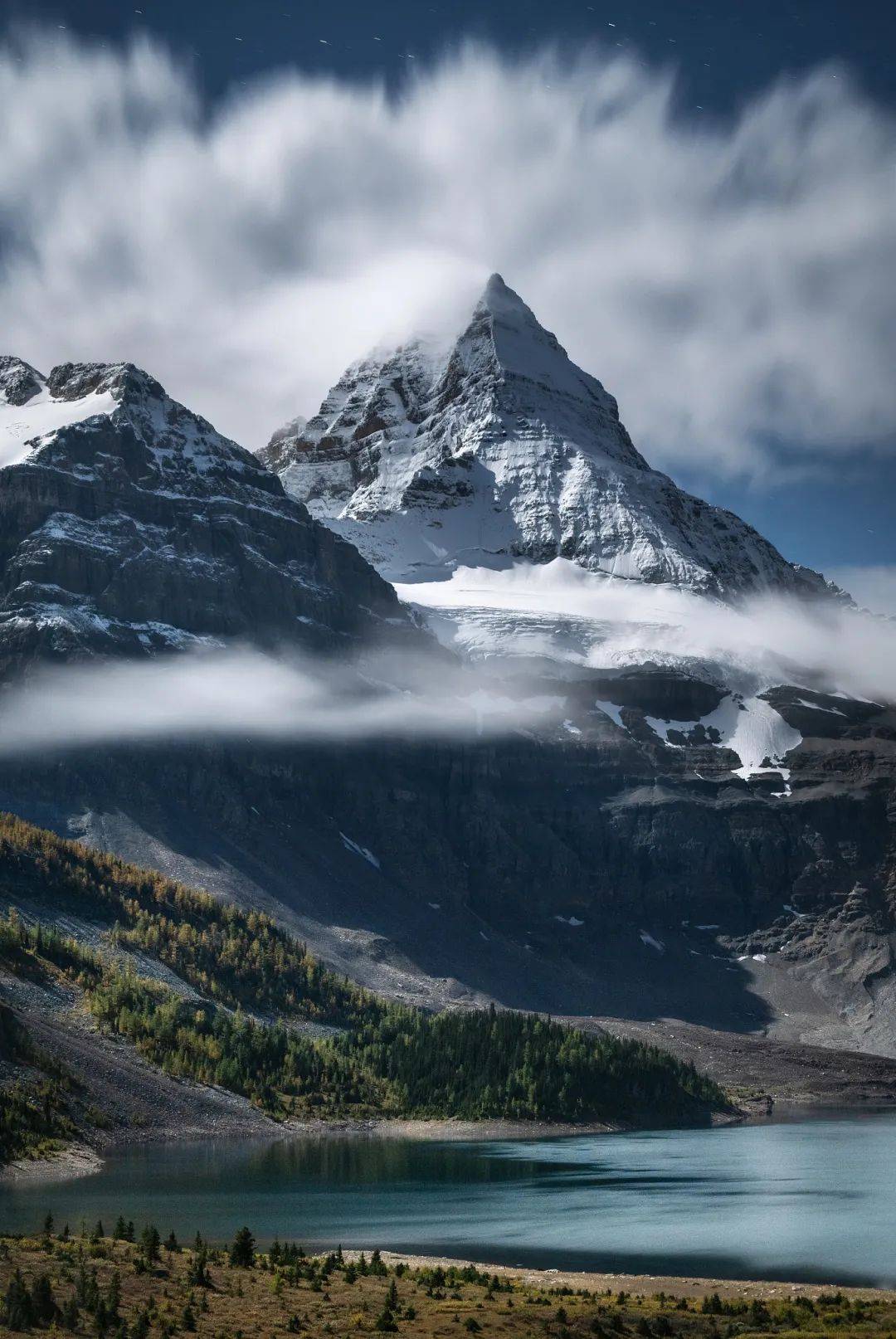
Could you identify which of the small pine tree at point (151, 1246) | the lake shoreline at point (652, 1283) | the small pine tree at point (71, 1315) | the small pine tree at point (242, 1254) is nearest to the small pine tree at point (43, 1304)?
the small pine tree at point (71, 1315)

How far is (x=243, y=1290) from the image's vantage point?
83688mm

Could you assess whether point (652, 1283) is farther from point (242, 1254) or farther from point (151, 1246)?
point (151, 1246)

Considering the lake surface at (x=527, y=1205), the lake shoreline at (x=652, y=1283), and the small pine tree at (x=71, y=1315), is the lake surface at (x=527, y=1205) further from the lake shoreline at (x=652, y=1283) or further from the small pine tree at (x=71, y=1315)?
the small pine tree at (x=71, y=1315)

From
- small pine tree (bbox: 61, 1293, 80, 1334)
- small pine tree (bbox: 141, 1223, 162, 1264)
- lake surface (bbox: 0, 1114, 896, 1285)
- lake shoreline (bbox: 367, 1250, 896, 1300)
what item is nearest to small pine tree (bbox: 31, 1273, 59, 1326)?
small pine tree (bbox: 61, 1293, 80, 1334)

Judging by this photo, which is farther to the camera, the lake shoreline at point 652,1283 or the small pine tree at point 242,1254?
the lake shoreline at point 652,1283

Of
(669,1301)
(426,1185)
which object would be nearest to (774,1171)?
(426,1185)

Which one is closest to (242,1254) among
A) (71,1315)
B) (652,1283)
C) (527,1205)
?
(71,1315)

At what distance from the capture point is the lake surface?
113 meters

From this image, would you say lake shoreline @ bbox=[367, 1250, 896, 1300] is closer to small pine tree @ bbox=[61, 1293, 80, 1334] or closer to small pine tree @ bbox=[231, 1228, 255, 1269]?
small pine tree @ bbox=[231, 1228, 255, 1269]

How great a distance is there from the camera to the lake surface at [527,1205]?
371 feet

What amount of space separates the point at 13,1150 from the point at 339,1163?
39598 millimetres

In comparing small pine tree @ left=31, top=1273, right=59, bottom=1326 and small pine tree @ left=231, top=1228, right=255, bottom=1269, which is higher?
small pine tree @ left=231, top=1228, right=255, bottom=1269

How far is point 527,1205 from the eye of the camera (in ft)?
474

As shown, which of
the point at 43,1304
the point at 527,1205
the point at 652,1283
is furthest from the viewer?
the point at 527,1205
